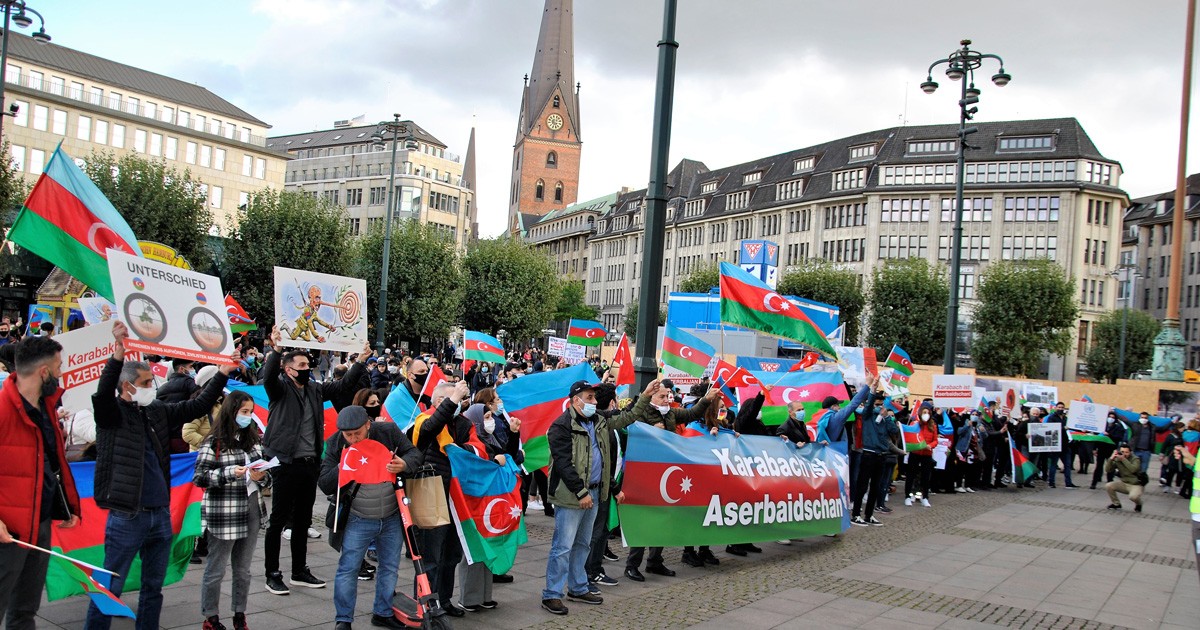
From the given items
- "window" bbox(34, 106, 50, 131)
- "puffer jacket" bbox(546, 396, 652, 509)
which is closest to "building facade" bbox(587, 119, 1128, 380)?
"window" bbox(34, 106, 50, 131)

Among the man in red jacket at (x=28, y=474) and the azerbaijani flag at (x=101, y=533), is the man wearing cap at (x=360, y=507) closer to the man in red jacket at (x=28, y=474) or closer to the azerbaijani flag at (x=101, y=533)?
the azerbaijani flag at (x=101, y=533)

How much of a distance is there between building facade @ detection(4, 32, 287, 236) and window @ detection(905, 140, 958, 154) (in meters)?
54.2

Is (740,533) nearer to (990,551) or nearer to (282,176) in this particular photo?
(990,551)

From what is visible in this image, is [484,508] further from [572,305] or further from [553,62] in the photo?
[553,62]

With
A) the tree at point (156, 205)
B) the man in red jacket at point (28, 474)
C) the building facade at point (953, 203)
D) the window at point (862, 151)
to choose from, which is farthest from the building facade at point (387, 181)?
the man in red jacket at point (28, 474)

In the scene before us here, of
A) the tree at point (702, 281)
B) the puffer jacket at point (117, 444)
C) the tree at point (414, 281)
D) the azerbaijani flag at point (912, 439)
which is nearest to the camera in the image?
the puffer jacket at point (117, 444)

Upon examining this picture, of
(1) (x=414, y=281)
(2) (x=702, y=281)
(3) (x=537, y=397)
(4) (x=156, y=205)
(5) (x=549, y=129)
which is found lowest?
(3) (x=537, y=397)

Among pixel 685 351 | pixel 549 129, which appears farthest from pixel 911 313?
pixel 549 129

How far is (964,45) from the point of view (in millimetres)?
21938

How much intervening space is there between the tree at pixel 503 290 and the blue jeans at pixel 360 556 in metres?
57.3

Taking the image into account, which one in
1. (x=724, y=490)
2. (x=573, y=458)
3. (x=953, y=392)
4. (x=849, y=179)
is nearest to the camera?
(x=573, y=458)

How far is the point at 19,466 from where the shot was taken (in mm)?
4836

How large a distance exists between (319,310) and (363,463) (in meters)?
4.48

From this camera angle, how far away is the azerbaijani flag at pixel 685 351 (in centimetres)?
1452
